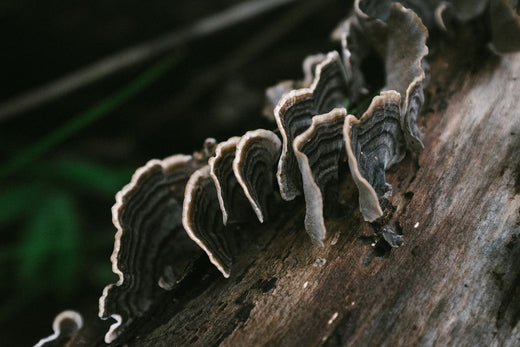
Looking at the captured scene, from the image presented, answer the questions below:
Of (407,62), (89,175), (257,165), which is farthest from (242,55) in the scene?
(257,165)

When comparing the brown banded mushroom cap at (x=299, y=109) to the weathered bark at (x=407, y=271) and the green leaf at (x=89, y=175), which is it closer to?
the weathered bark at (x=407, y=271)

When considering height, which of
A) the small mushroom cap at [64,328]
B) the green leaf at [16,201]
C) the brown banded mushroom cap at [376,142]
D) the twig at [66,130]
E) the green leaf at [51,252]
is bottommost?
the brown banded mushroom cap at [376,142]

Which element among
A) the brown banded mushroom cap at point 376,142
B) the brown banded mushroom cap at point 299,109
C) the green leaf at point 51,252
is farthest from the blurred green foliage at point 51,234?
the brown banded mushroom cap at point 376,142

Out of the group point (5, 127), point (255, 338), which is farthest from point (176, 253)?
point (5, 127)

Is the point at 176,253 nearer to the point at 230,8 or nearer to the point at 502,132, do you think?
the point at 502,132

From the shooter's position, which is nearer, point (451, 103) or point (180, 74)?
point (451, 103)
